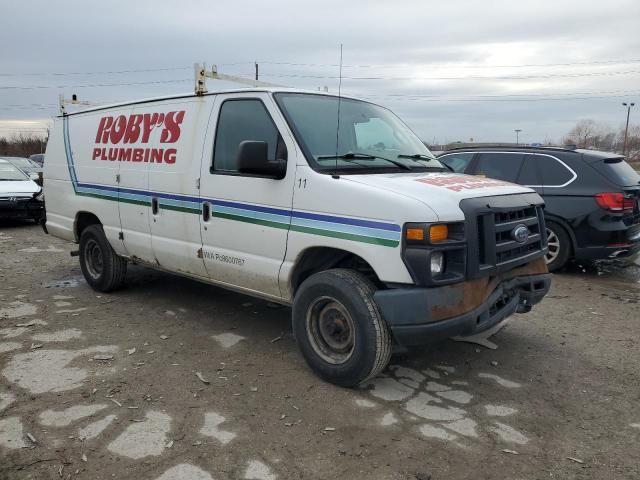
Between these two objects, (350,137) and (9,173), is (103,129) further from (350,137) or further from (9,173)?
(9,173)

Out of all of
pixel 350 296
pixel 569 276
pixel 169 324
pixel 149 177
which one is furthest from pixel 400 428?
pixel 569 276

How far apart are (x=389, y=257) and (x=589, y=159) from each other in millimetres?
5243

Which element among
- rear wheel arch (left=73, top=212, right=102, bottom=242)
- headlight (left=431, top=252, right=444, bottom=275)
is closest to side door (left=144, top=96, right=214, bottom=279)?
rear wheel arch (left=73, top=212, right=102, bottom=242)

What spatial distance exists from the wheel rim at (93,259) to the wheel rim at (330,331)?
345 centimetres

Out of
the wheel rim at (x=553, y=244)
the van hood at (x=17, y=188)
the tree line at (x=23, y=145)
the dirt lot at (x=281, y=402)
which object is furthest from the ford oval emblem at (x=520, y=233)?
the tree line at (x=23, y=145)

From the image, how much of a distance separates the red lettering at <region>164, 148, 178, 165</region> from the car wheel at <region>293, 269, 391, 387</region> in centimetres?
194

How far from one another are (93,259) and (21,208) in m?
6.78

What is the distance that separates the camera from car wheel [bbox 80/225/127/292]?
621 centimetres

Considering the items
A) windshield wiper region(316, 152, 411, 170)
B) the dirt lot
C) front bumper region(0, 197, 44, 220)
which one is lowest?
the dirt lot

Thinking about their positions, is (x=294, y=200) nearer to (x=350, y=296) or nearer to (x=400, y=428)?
(x=350, y=296)

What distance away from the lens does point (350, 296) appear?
146 inches

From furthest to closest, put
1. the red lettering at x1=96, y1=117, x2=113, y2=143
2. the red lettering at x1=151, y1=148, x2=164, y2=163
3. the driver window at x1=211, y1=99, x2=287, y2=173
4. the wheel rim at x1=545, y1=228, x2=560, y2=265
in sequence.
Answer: the wheel rim at x1=545, y1=228, x2=560, y2=265
the red lettering at x1=96, y1=117, x2=113, y2=143
the red lettering at x1=151, y1=148, x2=164, y2=163
the driver window at x1=211, y1=99, x2=287, y2=173

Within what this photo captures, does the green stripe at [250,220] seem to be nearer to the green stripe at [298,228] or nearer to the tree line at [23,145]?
the green stripe at [298,228]

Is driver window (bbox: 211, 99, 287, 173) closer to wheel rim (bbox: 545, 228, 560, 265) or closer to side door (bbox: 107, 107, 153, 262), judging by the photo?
side door (bbox: 107, 107, 153, 262)
